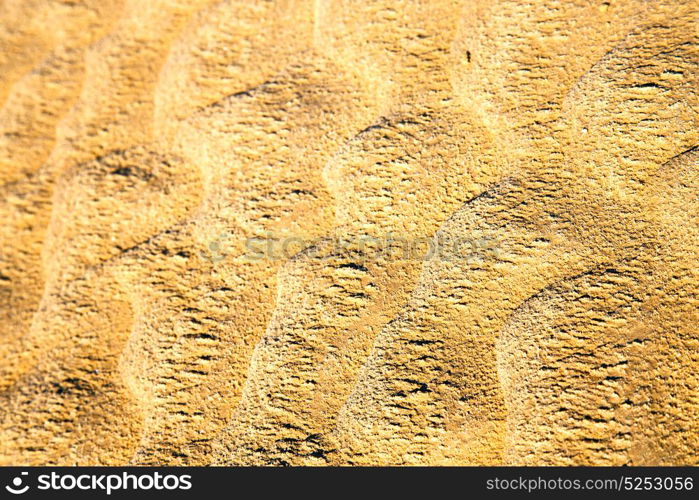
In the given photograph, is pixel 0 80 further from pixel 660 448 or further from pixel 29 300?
pixel 660 448

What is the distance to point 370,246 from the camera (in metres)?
0.84

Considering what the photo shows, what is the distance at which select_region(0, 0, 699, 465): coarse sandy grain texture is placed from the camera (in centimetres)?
70

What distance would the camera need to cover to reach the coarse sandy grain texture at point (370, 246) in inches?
27.7

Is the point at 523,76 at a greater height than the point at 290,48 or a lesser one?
lesser

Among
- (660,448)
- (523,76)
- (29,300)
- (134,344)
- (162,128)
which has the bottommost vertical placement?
(660,448)

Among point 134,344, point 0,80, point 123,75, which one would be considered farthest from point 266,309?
point 0,80

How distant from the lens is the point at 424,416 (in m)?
0.71
